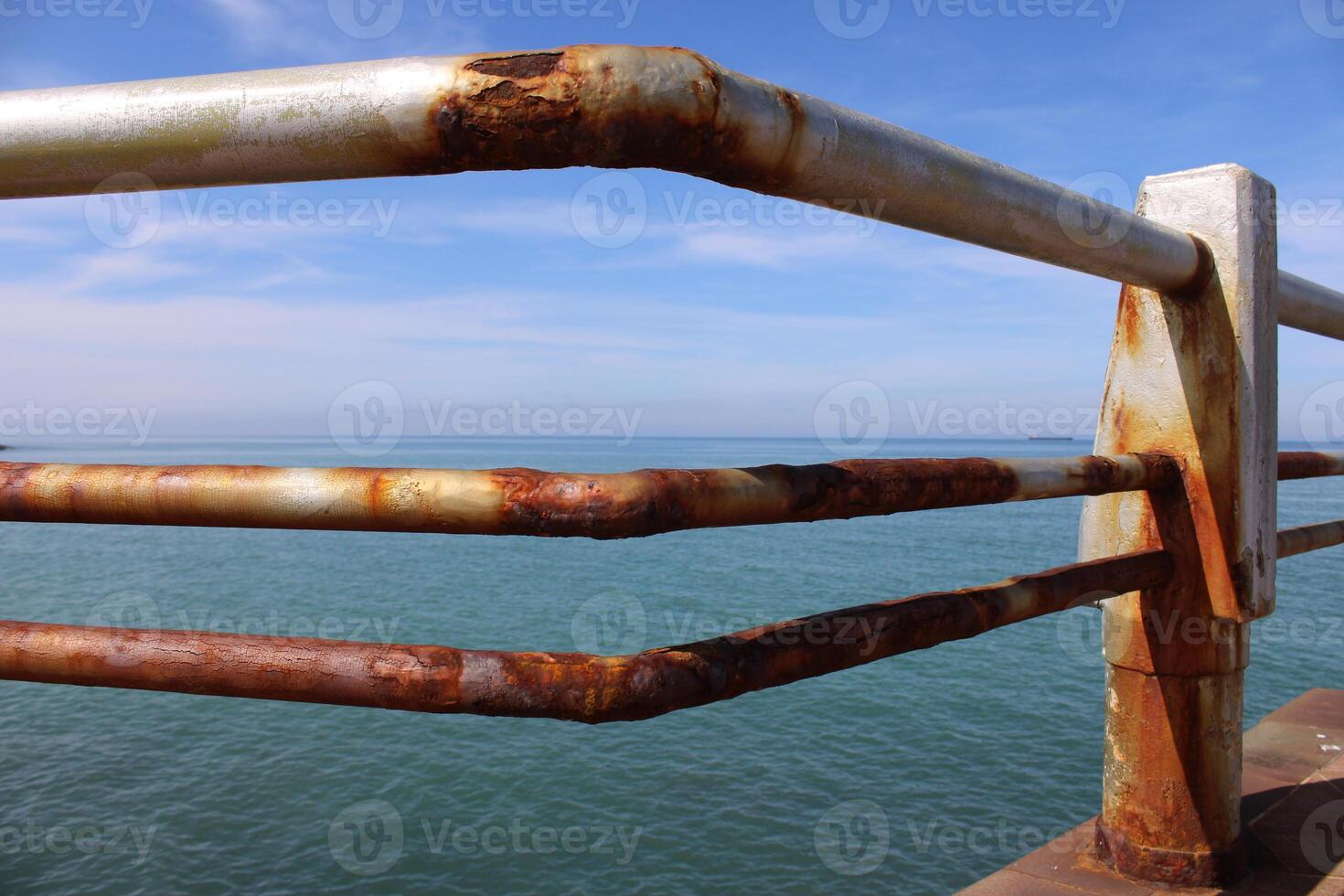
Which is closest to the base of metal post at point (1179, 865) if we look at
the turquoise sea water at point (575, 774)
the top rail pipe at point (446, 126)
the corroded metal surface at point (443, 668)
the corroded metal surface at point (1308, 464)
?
the corroded metal surface at point (1308, 464)

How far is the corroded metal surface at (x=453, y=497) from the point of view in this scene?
130cm

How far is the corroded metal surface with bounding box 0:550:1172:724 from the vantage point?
1.35 metres

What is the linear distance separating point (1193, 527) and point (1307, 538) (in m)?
0.97

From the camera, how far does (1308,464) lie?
11.5 feet

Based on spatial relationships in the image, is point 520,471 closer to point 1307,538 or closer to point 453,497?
point 453,497

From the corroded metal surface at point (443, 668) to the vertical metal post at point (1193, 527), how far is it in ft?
5.15

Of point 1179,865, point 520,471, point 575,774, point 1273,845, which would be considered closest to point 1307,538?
point 1273,845

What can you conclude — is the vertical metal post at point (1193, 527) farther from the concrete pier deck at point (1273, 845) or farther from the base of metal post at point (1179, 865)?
the concrete pier deck at point (1273, 845)

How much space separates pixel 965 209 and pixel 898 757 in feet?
49.8

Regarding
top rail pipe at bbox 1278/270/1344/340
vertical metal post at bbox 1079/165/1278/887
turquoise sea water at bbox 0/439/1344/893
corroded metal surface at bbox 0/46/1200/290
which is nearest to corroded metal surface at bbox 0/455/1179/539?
corroded metal surface at bbox 0/46/1200/290

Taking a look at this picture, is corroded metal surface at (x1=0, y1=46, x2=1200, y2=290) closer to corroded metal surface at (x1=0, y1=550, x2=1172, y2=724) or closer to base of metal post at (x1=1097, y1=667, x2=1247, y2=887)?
corroded metal surface at (x1=0, y1=550, x2=1172, y2=724)

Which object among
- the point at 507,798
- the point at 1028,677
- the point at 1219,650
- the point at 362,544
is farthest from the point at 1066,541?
the point at 1219,650

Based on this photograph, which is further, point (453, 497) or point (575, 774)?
point (575, 774)

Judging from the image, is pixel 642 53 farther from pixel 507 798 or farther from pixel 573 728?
pixel 573 728
